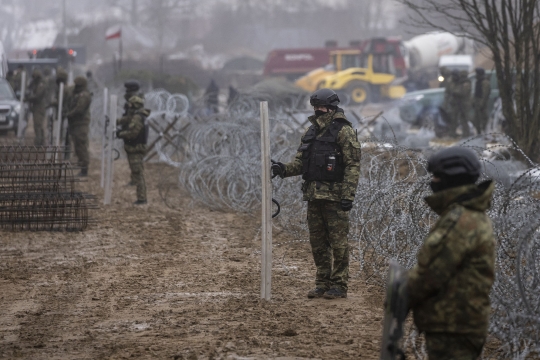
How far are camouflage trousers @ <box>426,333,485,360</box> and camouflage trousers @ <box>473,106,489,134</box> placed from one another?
1536 centimetres

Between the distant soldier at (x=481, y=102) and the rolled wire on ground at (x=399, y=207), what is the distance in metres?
3.74

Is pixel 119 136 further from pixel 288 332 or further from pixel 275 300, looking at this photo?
pixel 288 332

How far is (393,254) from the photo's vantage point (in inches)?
260

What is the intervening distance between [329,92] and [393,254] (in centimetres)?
137

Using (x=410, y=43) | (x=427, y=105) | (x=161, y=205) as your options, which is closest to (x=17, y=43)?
(x=410, y=43)

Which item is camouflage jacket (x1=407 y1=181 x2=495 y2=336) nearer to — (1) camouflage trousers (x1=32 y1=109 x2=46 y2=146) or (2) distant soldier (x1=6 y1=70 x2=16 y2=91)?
(1) camouflage trousers (x1=32 y1=109 x2=46 y2=146)

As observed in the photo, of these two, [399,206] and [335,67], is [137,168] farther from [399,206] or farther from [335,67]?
[335,67]

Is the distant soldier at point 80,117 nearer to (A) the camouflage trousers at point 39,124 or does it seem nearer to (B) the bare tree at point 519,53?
(A) the camouflage trousers at point 39,124

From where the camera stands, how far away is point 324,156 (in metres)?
6.68

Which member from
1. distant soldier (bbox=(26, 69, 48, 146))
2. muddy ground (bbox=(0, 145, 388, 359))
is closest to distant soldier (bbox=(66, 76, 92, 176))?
distant soldier (bbox=(26, 69, 48, 146))

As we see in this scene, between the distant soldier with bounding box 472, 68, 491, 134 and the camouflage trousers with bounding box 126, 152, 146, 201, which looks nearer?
the camouflage trousers with bounding box 126, 152, 146, 201

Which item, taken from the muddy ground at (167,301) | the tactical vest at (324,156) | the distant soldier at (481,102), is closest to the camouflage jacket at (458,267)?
the muddy ground at (167,301)

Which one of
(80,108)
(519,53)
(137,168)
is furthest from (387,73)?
(519,53)

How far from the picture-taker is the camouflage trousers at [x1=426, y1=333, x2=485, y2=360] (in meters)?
3.62
